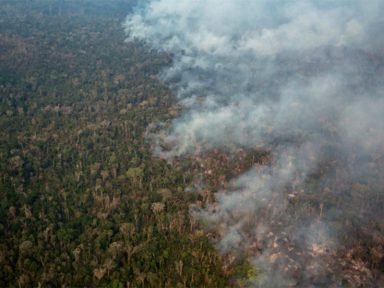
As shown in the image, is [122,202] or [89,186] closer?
[122,202]

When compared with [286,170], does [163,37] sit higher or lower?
higher

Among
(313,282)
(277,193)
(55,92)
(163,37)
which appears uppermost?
(163,37)

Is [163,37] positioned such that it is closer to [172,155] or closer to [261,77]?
[261,77]

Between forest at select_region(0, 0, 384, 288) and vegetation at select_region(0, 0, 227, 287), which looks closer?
forest at select_region(0, 0, 384, 288)

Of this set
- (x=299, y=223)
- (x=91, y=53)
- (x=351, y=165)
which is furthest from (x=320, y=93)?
(x=91, y=53)

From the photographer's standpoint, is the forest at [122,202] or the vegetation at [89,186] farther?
the vegetation at [89,186]

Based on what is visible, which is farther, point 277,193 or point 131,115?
point 131,115

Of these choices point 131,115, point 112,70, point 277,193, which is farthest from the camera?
point 112,70

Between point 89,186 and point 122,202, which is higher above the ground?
point 89,186
